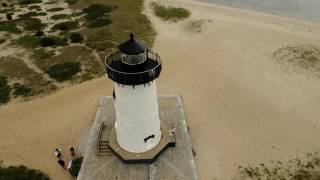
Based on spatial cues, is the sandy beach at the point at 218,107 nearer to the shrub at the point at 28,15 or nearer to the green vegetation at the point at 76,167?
the green vegetation at the point at 76,167

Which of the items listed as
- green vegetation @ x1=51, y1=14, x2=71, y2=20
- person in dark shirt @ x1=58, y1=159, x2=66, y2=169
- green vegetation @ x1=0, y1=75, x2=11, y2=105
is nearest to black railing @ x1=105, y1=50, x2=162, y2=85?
person in dark shirt @ x1=58, y1=159, x2=66, y2=169

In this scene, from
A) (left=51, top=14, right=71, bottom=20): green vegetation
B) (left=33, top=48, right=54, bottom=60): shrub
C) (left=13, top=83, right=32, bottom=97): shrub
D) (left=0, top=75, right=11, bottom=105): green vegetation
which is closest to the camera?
(left=0, top=75, right=11, bottom=105): green vegetation

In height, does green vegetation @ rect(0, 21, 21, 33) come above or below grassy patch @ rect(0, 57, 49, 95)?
above

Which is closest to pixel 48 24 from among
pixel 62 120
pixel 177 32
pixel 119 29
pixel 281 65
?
pixel 119 29

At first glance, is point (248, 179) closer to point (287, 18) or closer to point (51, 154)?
point (51, 154)

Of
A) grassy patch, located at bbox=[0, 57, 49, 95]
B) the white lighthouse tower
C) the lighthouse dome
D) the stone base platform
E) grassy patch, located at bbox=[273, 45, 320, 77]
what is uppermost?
the lighthouse dome

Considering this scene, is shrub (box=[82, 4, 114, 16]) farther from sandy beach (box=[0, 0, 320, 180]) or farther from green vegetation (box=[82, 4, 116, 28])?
sandy beach (box=[0, 0, 320, 180])

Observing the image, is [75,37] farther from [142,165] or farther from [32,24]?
[142,165]
